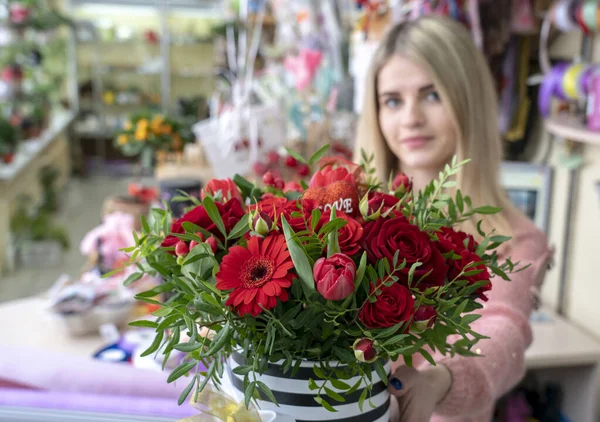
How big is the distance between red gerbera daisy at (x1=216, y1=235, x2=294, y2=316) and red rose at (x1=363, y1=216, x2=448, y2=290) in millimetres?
92

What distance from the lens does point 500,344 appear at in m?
1.00

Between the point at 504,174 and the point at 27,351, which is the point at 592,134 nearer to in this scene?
the point at 504,174

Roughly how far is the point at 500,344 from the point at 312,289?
51 cm

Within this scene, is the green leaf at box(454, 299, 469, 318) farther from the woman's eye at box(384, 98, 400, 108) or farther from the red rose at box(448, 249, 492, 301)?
the woman's eye at box(384, 98, 400, 108)

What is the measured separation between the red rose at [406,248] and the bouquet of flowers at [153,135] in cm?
241

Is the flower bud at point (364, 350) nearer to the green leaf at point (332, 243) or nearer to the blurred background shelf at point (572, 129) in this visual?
the green leaf at point (332, 243)

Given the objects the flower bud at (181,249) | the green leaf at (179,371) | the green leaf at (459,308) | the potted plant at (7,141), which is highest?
the flower bud at (181,249)

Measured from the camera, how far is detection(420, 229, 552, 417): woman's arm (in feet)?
2.98

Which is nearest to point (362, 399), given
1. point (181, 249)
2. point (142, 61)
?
point (181, 249)

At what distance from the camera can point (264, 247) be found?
63cm

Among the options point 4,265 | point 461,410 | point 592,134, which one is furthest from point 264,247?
point 4,265

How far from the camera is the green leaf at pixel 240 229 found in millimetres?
658

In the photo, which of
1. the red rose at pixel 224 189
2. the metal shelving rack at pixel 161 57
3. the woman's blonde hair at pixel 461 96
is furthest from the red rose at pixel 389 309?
the metal shelving rack at pixel 161 57

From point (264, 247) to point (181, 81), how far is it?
27.9ft
